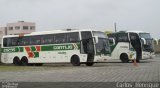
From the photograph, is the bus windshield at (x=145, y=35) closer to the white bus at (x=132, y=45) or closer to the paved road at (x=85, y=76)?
the white bus at (x=132, y=45)

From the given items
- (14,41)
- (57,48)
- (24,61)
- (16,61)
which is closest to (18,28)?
(14,41)

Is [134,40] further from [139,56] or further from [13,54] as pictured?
[13,54]

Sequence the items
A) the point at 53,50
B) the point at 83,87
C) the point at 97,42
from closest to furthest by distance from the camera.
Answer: the point at 83,87 < the point at 97,42 < the point at 53,50

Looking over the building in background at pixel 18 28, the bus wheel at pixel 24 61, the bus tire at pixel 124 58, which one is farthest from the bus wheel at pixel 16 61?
the building in background at pixel 18 28

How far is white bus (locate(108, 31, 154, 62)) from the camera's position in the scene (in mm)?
40031

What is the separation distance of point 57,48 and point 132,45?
8.45 m

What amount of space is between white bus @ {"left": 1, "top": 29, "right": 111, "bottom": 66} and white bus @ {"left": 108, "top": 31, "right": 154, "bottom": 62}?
615 centimetres

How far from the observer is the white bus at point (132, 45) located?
4003 cm

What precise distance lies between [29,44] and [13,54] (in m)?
2.26

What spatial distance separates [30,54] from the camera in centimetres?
3788

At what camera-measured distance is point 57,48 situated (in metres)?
35.4

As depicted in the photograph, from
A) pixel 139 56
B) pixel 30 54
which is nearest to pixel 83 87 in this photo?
pixel 30 54

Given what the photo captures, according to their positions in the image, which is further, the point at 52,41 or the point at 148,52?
the point at 148,52

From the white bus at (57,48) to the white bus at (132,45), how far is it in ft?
20.2
